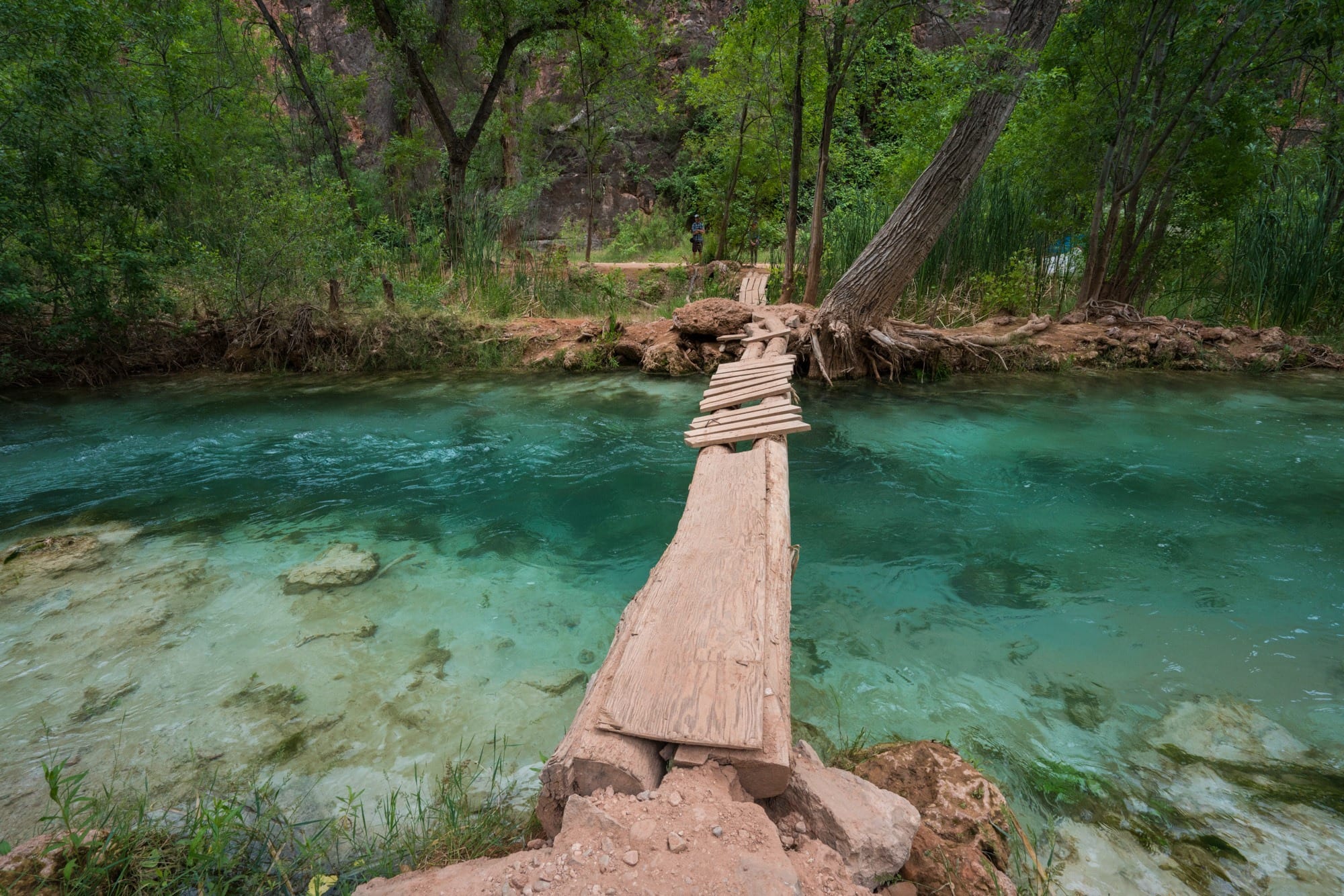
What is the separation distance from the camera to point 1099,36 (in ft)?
22.1

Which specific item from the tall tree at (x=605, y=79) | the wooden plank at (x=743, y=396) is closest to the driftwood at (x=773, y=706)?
the wooden plank at (x=743, y=396)

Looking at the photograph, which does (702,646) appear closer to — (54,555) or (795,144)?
(54,555)

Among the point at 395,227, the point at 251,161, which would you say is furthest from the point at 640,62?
the point at 251,161

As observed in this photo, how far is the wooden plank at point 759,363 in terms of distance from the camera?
4.68 metres

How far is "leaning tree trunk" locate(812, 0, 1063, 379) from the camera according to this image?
5484 mm

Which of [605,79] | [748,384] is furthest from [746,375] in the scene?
[605,79]

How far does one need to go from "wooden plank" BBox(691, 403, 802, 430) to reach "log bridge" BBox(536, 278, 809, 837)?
1.04 m

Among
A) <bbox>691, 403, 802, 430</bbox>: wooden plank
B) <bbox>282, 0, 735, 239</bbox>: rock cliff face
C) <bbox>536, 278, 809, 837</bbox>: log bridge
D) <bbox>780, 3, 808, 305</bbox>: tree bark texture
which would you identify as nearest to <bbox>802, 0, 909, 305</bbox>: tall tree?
<bbox>780, 3, 808, 305</bbox>: tree bark texture

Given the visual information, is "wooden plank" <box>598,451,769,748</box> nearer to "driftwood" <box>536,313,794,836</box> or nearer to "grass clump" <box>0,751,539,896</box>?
"driftwood" <box>536,313,794,836</box>

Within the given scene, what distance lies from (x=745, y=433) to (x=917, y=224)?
13.4 ft

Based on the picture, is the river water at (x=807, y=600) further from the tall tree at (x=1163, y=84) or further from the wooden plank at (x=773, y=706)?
the tall tree at (x=1163, y=84)

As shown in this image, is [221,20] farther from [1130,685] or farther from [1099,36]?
[1130,685]

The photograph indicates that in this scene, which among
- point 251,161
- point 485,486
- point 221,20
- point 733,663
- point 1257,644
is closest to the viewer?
point 733,663

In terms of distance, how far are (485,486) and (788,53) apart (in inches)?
235
